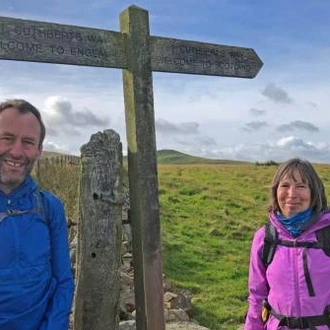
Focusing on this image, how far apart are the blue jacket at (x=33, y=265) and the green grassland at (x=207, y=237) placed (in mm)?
1860

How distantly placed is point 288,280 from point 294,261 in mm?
129

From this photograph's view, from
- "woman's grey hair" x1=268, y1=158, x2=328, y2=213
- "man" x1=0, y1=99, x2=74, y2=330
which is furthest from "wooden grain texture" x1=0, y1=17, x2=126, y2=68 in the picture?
"woman's grey hair" x1=268, y1=158, x2=328, y2=213

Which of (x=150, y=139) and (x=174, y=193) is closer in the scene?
(x=150, y=139)

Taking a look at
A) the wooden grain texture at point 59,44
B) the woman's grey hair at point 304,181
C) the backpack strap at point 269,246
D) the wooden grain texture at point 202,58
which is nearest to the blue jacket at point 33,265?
the wooden grain texture at point 59,44

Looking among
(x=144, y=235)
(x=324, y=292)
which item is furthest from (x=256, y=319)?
(x=144, y=235)

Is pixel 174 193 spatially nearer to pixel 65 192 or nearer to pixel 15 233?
pixel 65 192

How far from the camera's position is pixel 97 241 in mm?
4098

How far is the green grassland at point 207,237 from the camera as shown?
8859 millimetres

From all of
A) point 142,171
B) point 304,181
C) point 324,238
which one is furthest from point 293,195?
point 142,171

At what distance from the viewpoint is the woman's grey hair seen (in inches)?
148

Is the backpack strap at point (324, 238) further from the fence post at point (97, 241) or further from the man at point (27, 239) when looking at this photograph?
the man at point (27, 239)

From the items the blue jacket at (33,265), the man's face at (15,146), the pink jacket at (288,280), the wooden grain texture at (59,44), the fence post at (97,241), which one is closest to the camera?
the blue jacket at (33,265)

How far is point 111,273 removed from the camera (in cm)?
413

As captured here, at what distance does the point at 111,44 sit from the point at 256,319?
7.62ft
